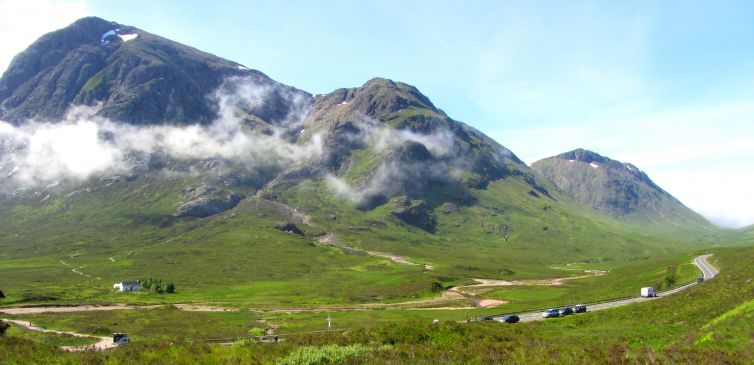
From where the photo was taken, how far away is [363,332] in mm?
31203

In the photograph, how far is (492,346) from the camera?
24.9 metres

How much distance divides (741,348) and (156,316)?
103 m

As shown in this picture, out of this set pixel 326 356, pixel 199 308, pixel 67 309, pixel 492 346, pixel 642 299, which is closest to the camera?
pixel 326 356

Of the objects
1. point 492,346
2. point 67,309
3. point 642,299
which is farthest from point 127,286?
point 492,346

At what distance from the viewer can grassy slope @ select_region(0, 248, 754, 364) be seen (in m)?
21.4

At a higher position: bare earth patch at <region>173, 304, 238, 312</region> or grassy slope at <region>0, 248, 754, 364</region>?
grassy slope at <region>0, 248, 754, 364</region>

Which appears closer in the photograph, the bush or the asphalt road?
the bush

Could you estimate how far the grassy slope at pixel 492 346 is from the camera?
21.4 m

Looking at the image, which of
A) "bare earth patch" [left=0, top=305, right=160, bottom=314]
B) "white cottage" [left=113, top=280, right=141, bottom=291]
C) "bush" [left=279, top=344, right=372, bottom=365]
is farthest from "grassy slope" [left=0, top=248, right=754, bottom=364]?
"white cottage" [left=113, top=280, right=141, bottom=291]

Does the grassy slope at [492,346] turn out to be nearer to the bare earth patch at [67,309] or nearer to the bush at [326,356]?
the bush at [326,356]

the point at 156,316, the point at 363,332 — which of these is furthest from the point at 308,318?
the point at 363,332

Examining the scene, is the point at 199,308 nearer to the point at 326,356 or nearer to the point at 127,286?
the point at 127,286

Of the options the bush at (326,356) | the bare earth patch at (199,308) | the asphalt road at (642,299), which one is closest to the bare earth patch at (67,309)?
the bare earth patch at (199,308)

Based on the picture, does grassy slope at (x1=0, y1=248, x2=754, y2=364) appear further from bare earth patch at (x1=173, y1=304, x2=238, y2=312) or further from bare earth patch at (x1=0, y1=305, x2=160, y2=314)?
bare earth patch at (x1=0, y1=305, x2=160, y2=314)
